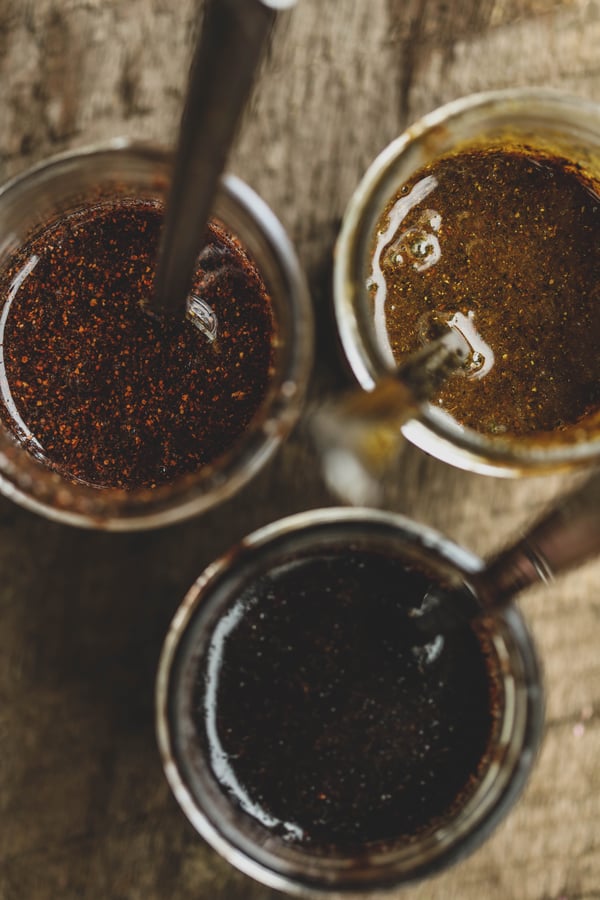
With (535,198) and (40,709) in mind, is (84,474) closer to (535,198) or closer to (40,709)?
(40,709)

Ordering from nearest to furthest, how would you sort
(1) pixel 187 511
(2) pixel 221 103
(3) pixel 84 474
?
(2) pixel 221 103, (1) pixel 187 511, (3) pixel 84 474

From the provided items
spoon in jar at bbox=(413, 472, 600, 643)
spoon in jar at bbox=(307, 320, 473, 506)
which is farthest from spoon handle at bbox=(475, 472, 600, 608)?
spoon in jar at bbox=(307, 320, 473, 506)

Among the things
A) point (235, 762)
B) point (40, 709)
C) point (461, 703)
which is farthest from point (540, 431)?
point (40, 709)

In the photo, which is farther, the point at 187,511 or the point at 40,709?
the point at 40,709

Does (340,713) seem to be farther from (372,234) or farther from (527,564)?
(372,234)

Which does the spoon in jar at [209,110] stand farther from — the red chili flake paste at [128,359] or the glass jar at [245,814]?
the glass jar at [245,814]

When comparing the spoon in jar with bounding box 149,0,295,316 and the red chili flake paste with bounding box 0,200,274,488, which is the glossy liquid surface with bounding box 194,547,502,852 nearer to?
the red chili flake paste with bounding box 0,200,274,488
